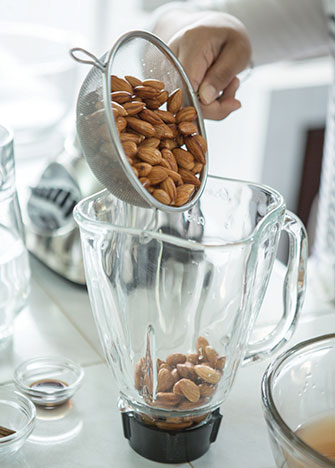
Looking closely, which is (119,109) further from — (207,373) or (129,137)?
(207,373)

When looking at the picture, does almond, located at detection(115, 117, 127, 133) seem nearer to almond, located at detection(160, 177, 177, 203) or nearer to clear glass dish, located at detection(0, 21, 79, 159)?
almond, located at detection(160, 177, 177, 203)

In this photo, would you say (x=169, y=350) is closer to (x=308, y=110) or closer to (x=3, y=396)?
(x=3, y=396)

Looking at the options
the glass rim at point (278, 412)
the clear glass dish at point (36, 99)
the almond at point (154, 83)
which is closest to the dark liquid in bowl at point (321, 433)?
the glass rim at point (278, 412)

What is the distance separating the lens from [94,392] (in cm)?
62

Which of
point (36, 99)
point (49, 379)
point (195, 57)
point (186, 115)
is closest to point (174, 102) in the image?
point (186, 115)

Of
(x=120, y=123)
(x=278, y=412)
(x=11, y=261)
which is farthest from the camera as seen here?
(x=11, y=261)

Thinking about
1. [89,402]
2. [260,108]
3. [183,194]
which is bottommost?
[260,108]

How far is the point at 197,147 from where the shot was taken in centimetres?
61

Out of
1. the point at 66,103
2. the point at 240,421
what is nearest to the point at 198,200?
the point at 240,421

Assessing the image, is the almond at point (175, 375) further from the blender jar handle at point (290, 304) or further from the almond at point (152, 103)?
the almond at point (152, 103)

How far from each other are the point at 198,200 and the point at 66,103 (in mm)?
584

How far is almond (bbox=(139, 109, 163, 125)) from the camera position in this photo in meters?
0.58

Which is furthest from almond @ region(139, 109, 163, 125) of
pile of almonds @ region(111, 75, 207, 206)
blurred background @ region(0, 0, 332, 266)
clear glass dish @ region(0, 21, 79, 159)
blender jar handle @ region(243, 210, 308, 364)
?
blurred background @ region(0, 0, 332, 266)

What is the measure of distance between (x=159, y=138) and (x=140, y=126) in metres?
0.03
